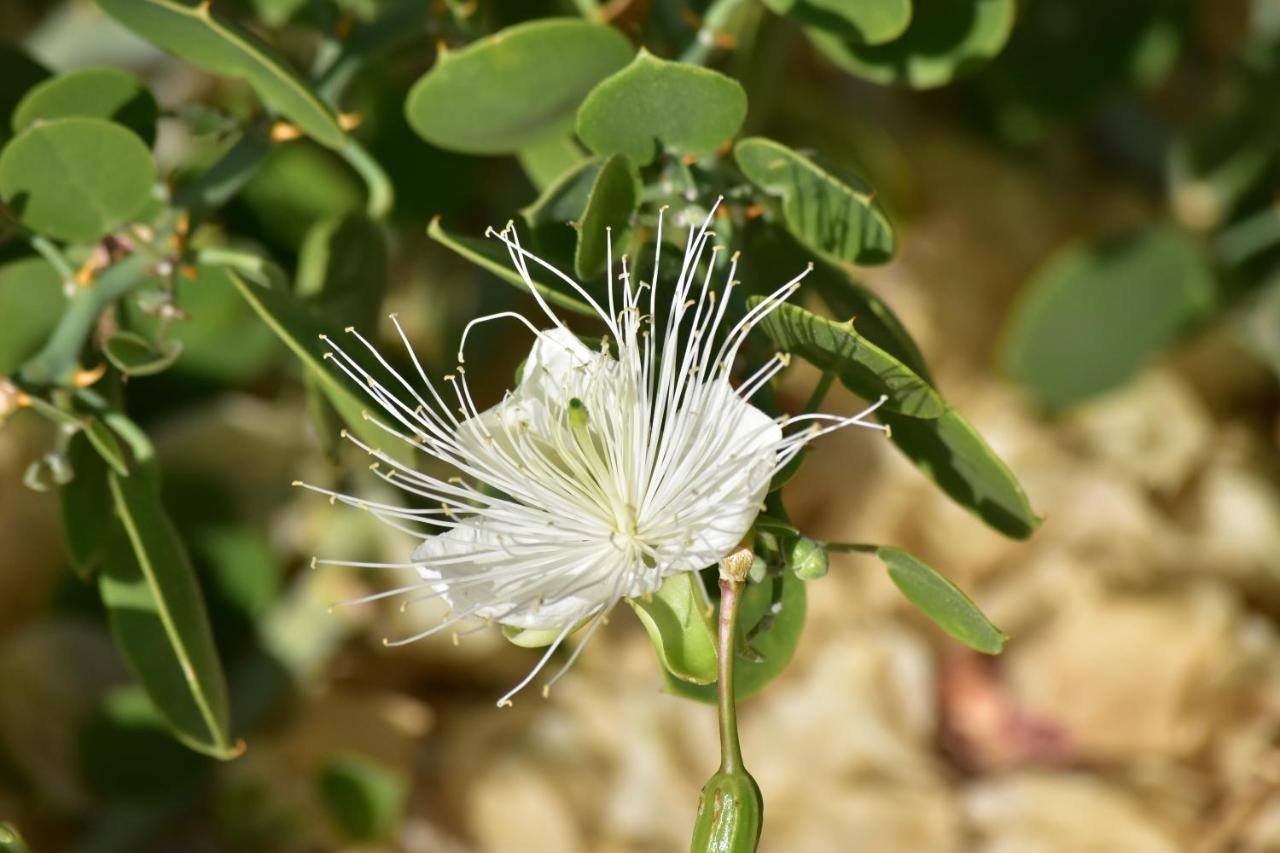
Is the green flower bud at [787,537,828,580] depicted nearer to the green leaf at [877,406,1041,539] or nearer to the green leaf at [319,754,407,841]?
the green leaf at [877,406,1041,539]

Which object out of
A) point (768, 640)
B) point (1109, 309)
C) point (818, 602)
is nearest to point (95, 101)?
point (768, 640)

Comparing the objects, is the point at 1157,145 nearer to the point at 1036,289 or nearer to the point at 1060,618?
the point at 1036,289

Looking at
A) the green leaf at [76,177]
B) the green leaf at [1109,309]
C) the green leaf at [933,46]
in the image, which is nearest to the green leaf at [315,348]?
the green leaf at [76,177]

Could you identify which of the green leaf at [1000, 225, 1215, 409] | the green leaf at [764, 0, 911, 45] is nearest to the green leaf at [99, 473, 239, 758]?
the green leaf at [764, 0, 911, 45]

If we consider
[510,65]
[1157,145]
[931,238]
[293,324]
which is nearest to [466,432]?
[293,324]

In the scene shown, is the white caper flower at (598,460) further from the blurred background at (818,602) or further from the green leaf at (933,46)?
the blurred background at (818,602)

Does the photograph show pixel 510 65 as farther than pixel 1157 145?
No
